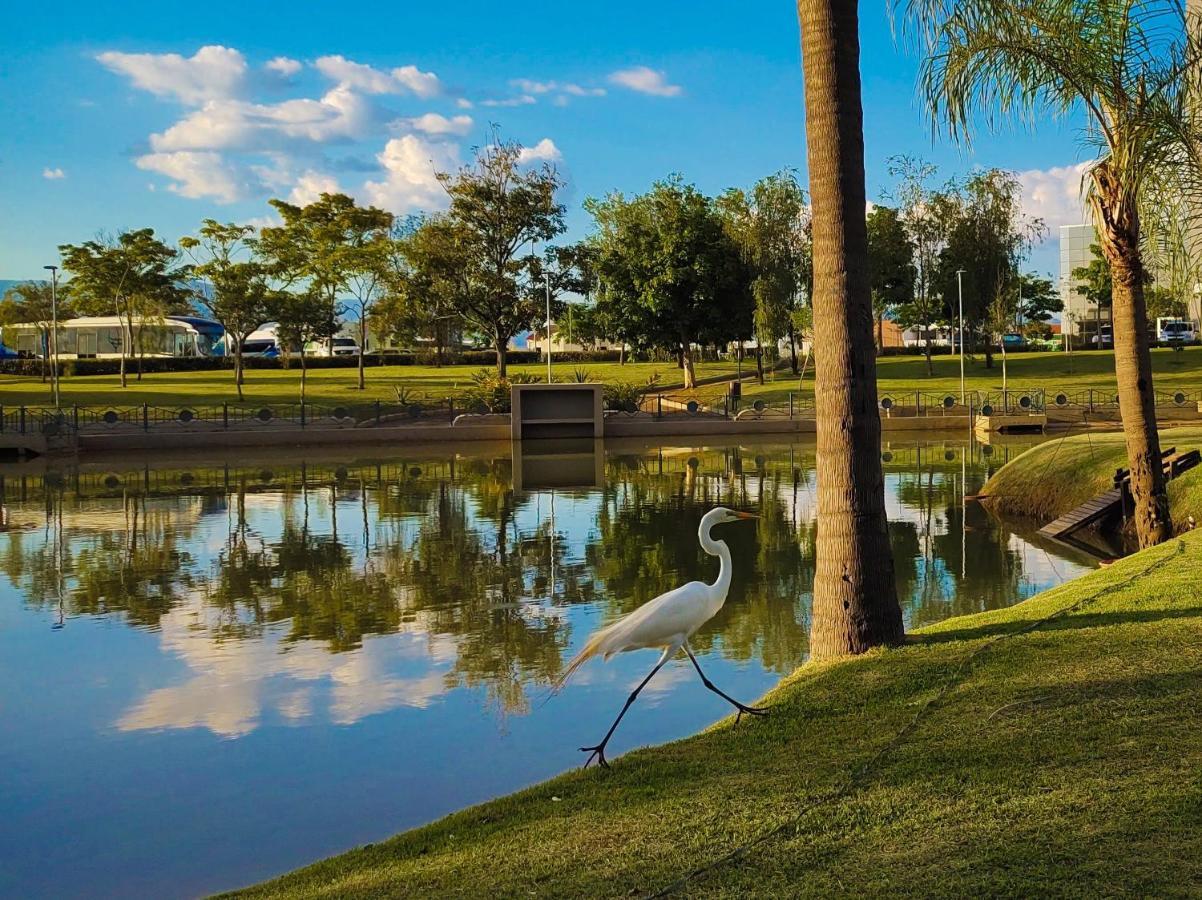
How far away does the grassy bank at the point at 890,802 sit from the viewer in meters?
4.67

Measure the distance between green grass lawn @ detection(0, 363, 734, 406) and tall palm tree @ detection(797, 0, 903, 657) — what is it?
140 feet

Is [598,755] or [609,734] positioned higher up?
[609,734]

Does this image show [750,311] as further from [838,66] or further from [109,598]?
[838,66]

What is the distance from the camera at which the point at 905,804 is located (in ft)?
17.6

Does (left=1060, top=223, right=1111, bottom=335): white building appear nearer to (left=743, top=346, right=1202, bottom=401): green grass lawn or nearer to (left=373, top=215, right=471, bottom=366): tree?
(left=743, top=346, right=1202, bottom=401): green grass lawn

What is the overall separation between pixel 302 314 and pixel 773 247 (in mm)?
22247

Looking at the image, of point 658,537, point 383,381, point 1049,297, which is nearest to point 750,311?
point 383,381

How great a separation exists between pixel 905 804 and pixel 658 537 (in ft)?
41.3

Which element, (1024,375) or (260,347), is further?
(260,347)

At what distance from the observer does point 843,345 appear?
841 cm

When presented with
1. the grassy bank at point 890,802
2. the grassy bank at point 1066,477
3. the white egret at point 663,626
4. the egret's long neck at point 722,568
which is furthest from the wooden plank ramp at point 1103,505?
the white egret at point 663,626

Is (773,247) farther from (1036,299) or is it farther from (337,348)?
(337,348)

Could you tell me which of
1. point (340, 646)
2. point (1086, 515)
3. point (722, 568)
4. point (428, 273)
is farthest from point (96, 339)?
point (722, 568)

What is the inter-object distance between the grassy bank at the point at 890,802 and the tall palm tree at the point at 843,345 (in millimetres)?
659
